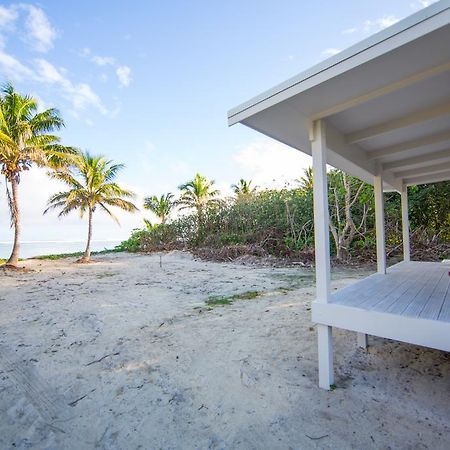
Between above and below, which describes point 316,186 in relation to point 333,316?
above

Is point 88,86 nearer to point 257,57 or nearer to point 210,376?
point 257,57

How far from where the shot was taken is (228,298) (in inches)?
207

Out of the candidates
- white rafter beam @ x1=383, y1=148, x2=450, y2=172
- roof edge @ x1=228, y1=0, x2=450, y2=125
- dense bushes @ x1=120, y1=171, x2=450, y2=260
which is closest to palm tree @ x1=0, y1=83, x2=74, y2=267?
dense bushes @ x1=120, y1=171, x2=450, y2=260

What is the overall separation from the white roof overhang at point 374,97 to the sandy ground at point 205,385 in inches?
91.2

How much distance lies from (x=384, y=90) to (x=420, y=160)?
8.65ft

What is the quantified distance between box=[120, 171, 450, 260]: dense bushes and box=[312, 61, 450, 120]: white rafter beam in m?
7.50

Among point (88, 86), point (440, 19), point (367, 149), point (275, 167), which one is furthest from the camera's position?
point (275, 167)

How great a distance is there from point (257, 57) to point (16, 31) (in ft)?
20.8

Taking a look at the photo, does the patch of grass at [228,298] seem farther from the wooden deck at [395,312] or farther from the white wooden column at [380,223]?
the wooden deck at [395,312]

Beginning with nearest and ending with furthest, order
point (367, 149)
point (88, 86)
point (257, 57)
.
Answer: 1. point (367, 149)
2. point (257, 57)
3. point (88, 86)

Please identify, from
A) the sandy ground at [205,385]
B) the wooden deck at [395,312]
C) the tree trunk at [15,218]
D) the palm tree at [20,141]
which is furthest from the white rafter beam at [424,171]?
the tree trunk at [15,218]

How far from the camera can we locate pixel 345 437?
1.70 m

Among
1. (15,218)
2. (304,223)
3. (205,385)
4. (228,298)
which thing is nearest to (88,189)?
(15,218)

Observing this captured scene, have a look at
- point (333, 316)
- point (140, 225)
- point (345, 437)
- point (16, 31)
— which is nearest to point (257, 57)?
point (16, 31)
